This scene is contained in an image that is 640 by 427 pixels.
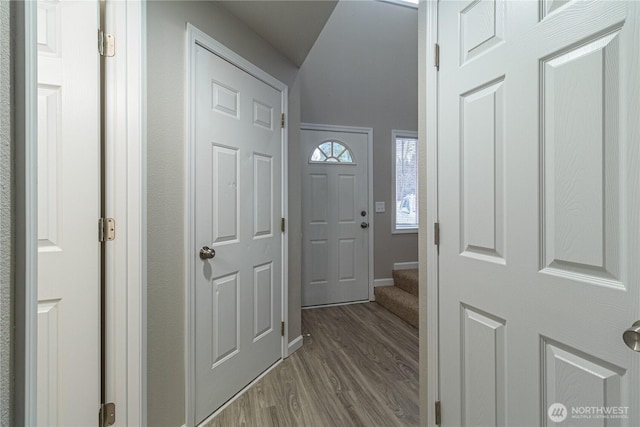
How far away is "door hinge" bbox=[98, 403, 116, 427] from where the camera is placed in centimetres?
124

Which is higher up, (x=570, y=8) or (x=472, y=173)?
(x=570, y=8)

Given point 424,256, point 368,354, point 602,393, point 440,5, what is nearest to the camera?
point 602,393

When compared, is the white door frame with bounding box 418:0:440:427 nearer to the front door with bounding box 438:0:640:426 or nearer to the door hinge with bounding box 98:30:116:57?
the front door with bounding box 438:0:640:426

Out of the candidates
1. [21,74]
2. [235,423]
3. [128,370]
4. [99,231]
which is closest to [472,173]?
[21,74]

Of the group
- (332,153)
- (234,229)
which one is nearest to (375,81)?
(332,153)

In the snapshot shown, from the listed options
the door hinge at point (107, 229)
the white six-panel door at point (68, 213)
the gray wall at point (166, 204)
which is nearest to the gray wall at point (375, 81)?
the gray wall at point (166, 204)

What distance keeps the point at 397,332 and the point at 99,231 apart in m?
2.45

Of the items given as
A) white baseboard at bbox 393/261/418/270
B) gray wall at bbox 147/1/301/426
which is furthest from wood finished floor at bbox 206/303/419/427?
white baseboard at bbox 393/261/418/270

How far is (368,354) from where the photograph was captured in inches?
92.2

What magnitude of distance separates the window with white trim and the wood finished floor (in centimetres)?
141

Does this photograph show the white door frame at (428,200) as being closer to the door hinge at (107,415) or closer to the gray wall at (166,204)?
the gray wall at (166,204)

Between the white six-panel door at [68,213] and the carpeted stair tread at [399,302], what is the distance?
2490 mm

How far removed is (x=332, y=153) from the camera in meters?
3.47

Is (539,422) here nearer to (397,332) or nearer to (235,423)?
(235,423)
